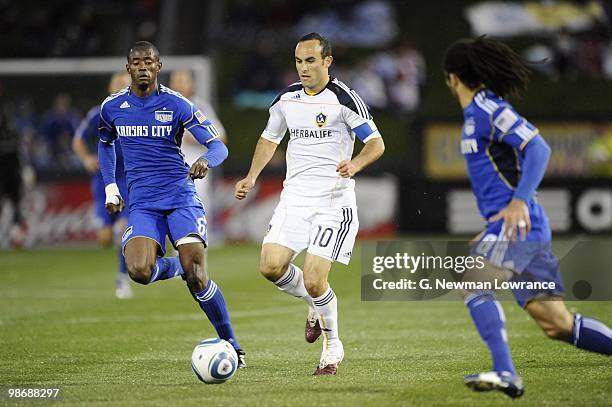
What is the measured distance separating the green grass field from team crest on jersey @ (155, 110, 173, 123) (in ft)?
5.72

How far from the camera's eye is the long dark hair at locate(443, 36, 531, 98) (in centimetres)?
633

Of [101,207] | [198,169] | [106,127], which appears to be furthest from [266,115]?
[198,169]

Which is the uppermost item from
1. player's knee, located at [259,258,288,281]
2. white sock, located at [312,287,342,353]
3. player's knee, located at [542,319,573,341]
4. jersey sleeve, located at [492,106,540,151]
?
jersey sleeve, located at [492,106,540,151]

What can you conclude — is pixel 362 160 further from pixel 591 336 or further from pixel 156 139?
pixel 591 336

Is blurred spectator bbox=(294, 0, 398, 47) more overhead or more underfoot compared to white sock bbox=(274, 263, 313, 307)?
more overhead

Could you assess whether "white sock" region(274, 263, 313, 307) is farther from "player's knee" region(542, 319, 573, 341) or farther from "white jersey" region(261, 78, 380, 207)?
"player's knee" region(542, 319, 573, 341)

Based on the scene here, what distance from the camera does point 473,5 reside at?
2738 cm

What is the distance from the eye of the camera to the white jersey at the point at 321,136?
7871 mm

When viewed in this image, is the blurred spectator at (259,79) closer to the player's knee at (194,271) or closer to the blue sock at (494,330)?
the player's knee at (194,271)

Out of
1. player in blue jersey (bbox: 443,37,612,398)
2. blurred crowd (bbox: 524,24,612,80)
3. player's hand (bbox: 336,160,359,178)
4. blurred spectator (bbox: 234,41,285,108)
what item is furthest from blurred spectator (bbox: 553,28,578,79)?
player in blue jersey (bbox: 443,37,612,398)

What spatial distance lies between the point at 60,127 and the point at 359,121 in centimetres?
1252

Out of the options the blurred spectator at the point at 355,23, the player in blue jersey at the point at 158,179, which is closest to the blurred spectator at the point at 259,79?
the blurred spectator at the point at 355,23

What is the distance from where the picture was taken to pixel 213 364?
699cm

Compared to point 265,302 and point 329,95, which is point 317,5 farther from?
point 329,95
